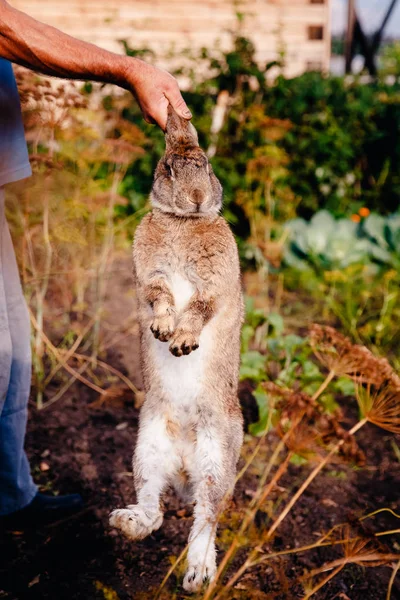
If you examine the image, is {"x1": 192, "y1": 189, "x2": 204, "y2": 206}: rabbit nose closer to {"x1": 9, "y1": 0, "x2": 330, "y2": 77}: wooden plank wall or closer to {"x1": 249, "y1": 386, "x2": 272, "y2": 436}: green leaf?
{"x1": 249, "y1": 386, "x2": 272, "y2": 436}: green leaf

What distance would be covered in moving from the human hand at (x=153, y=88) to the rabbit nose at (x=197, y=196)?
0.86 ft

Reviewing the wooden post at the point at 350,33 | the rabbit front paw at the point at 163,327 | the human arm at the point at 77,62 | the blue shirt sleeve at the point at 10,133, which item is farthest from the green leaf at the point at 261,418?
the wooden post at the point at 350,33

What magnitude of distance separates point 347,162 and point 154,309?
5.17 meters

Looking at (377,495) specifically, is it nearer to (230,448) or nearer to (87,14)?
(230,448)

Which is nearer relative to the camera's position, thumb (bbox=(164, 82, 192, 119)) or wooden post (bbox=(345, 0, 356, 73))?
thumb (bbox=(164, 82, 192, 119))

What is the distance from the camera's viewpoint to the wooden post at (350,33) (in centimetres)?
1146

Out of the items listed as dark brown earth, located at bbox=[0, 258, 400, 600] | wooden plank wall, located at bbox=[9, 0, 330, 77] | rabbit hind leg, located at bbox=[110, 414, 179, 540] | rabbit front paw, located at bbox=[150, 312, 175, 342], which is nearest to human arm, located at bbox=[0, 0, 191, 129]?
rabbit front paw, located at bbox=[150, 312, 175, 342]

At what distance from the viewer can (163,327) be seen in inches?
90.1

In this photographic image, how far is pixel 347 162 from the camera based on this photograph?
278 inches

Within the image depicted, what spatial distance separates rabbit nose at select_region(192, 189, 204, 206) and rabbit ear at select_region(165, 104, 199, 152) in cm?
17

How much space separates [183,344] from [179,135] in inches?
30.2

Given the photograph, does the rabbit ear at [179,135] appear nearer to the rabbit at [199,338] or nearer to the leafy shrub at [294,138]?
the rabbit at [199,338]

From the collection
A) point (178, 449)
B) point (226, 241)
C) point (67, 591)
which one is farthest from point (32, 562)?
point (226, 241)

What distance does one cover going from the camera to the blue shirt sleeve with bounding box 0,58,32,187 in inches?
110
